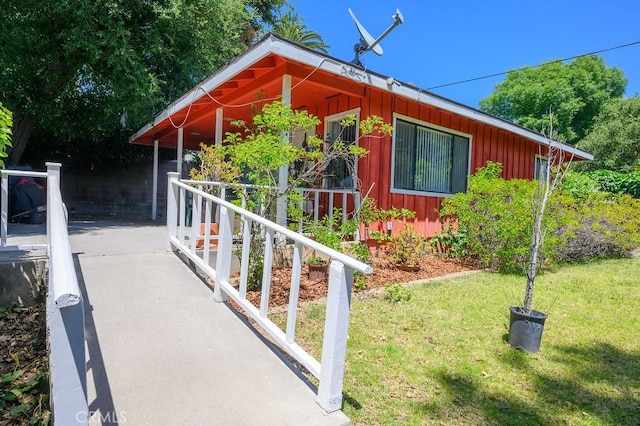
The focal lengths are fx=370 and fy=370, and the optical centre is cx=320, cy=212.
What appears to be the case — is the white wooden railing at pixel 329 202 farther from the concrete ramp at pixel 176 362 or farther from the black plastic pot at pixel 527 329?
the black plastic pot at pixel 527 329

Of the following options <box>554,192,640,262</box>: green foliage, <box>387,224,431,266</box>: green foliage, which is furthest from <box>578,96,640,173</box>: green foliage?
<box>387,224,431,266</box>: green foliage

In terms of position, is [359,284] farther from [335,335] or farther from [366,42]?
[366,42]

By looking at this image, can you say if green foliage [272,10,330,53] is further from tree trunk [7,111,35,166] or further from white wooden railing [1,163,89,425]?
white wooden railing [1,163,89,425]

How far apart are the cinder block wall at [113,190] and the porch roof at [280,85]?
4.51m

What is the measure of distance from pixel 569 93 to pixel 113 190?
2845cm

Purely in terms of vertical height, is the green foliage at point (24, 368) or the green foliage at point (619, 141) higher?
the green foliage at point (619, 141)

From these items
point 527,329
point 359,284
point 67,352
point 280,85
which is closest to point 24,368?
point 67,352

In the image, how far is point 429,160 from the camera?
23.5 ft

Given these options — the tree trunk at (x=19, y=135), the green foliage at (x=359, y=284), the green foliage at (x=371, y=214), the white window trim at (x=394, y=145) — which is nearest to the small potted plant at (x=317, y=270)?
the green foliage at (x=359, y=284)

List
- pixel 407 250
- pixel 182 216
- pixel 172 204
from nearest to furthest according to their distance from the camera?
1. pixel 182 216
2. pixel 172 204
3. pixel 407 250

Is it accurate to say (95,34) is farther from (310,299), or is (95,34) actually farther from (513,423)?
(513,423)

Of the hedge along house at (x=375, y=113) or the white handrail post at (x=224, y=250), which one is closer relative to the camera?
the white handrail post at (x=224, y=250)

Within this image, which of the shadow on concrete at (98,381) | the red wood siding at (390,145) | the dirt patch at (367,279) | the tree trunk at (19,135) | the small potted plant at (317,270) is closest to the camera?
the shadow on concrete at (98,381)

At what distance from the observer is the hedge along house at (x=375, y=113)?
16.1ft
